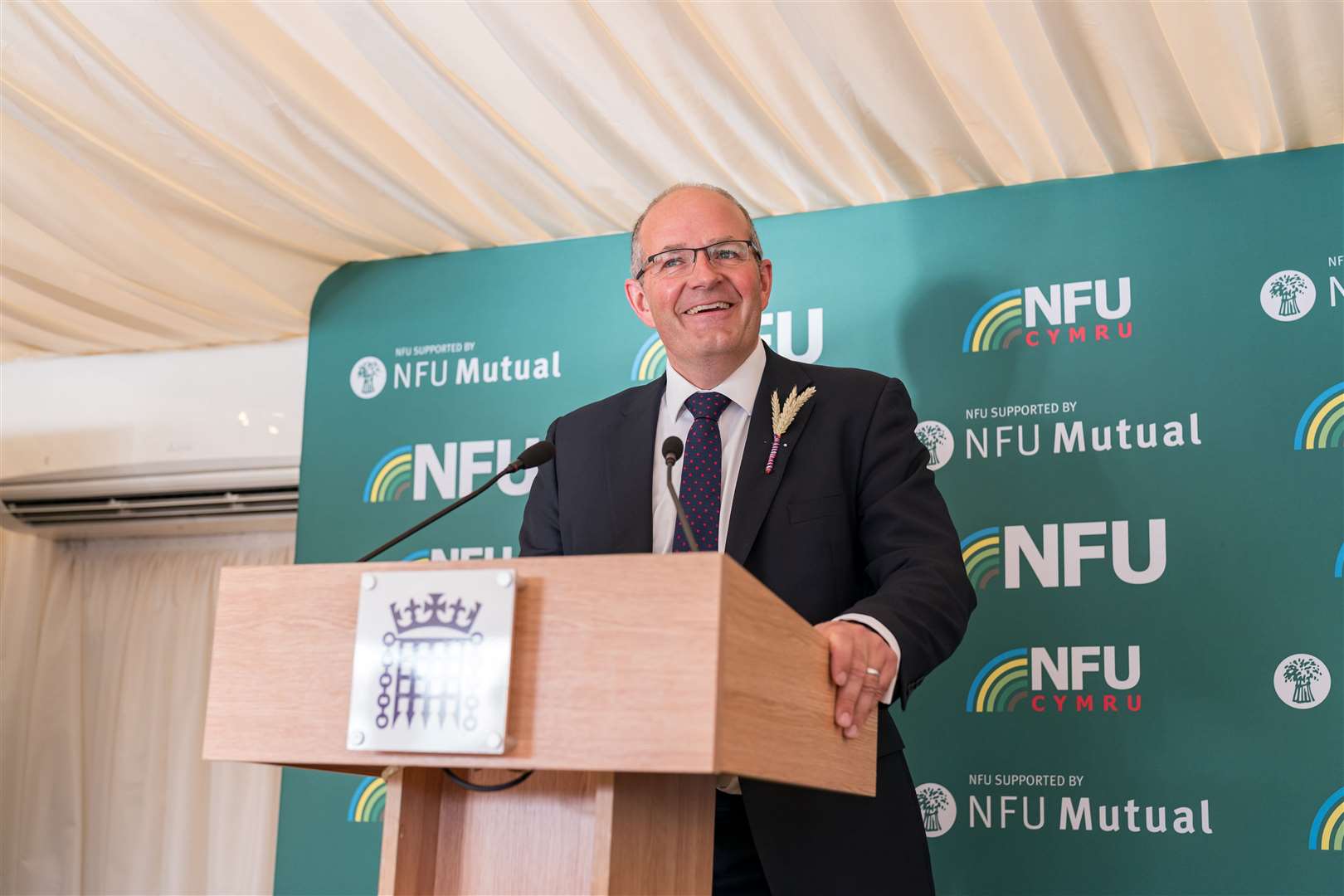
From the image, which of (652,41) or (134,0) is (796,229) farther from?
(134,0)

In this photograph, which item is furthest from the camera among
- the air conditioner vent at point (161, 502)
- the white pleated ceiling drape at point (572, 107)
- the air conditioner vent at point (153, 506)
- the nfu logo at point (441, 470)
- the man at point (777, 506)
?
the air conditioner vent at point (153, 506)

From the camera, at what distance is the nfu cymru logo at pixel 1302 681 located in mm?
2867

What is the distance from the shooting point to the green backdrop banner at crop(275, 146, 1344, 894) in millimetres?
2916

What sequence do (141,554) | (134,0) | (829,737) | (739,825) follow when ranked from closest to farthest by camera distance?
(829,737) → (739,825) → (134,0) → (141,554)

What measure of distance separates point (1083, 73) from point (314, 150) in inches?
73.1

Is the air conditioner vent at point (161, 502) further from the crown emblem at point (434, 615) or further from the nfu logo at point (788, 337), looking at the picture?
the crown emblem at point (434, 615)

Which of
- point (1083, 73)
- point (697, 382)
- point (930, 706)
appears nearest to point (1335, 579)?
point (930, 706)

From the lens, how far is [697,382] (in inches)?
90.3

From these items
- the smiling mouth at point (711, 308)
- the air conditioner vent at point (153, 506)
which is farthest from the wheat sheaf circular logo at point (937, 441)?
the air conditioner vent at point (153, 506)

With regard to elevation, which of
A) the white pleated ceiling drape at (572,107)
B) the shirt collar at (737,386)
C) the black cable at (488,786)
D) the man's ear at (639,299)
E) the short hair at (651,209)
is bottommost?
the black cable at (488,786)

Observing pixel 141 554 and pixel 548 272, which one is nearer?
pixel 548 272

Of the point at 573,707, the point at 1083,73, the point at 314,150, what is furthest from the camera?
the point at 314,150

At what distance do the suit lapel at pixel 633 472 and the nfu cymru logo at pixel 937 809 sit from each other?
1.36m

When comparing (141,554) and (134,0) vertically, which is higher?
(134,0)
